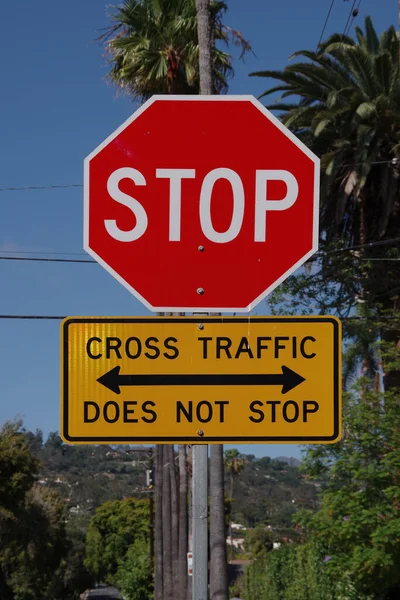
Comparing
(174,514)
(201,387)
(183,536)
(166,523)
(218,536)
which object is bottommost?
(183,536)

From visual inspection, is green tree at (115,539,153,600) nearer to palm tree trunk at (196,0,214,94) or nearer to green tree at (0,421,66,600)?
green tree at (0,421,66,600)

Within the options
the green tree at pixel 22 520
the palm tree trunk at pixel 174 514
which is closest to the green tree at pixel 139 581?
the green tree at pixel 22 520

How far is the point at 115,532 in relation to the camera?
96.3 meters

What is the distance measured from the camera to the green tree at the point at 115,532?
92.6m

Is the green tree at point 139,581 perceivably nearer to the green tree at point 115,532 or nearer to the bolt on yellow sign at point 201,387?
the green tree at point 115,532

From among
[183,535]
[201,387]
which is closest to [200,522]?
[201,387]

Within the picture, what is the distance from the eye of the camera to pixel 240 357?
11.5ft

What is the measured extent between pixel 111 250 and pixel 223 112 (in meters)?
0.68

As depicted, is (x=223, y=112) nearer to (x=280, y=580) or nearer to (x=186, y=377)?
(x=186, y=377)

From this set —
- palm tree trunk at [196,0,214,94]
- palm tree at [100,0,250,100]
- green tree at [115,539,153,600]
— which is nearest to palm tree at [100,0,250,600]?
palm tree at [100,0,250,100]

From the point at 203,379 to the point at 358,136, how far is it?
75.7 ft

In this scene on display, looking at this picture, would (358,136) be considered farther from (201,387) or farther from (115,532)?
(115,532)

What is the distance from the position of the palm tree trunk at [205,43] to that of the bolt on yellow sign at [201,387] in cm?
1329

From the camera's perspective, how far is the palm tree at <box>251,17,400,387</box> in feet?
84.3
